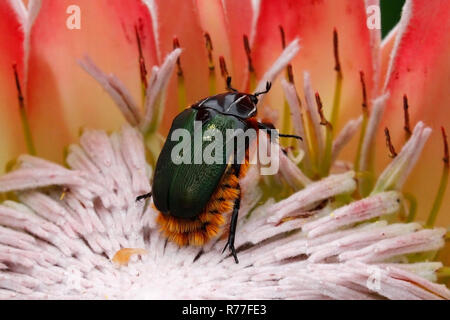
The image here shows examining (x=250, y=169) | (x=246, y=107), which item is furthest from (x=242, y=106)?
(x=250, y=169)

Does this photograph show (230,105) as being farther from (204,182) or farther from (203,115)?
(204,182)

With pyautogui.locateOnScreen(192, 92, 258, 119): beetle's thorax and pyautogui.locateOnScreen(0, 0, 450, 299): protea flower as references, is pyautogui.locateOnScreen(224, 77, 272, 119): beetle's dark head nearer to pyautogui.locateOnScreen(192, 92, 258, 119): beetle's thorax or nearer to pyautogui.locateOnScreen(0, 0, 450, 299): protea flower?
pyautogui.locateOnScreen(192, 92, 258, 119): beetle's thorax

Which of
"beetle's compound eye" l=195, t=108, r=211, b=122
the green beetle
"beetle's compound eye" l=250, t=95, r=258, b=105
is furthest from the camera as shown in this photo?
"beetle's compound eye" l=250, t=95, r=258, b=105

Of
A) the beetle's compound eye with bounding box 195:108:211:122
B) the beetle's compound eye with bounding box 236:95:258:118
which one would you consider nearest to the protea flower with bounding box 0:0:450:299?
the beetle's compound eye with bounding box 236:95:258:118

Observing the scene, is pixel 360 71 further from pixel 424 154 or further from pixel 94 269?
pixel 94 269

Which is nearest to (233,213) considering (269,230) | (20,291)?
(269,230)

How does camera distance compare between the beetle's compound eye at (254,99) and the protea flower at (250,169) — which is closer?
the protea flower at (250,169)

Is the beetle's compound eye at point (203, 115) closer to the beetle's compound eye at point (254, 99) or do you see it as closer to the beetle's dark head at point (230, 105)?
the beetle's dark head at point (230, 105)

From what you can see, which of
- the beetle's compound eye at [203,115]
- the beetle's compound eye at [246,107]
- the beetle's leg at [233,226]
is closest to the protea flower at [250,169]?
the beetle's leg at [233,226]
